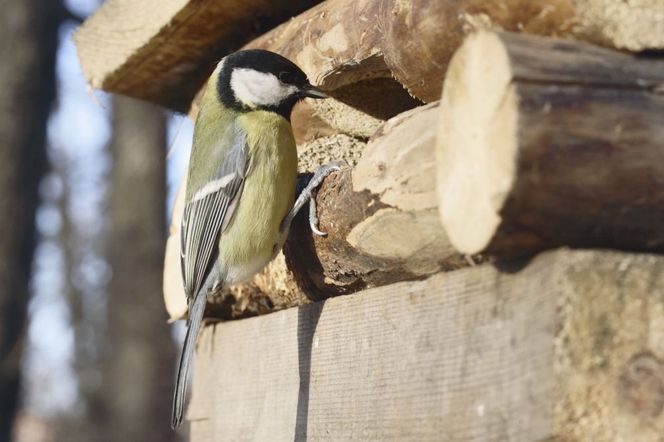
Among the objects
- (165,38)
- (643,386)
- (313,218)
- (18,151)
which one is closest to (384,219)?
(313,218)

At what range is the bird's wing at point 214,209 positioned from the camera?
7.36 ft

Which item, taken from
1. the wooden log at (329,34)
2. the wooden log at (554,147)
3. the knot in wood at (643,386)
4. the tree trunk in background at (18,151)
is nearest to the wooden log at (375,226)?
the wooden log at (329,34)

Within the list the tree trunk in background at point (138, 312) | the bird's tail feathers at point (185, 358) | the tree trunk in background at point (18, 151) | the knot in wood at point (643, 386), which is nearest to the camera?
the knot in wood at point (643, 386)

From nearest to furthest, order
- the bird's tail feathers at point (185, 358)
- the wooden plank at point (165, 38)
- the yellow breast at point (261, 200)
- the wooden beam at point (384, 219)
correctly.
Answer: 1. the wooden beam at point (384, 219)
2. the bird's tail feathers at point (185, 358)
3. the yellow breast at point (261, 200)
4. the wooden plank at point (165, 38)

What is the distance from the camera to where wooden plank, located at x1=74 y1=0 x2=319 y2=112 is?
2.43 m

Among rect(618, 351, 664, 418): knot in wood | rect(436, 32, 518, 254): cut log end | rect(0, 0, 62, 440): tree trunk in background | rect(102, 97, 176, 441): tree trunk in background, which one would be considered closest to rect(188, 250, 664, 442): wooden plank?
rect(618, 351, 664, 418): knot in wood

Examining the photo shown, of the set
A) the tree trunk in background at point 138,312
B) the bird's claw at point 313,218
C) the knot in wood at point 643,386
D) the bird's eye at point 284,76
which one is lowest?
the tree trunk in background at point 138,312

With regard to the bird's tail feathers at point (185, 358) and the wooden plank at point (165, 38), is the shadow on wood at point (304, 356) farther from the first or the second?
the wooden plank at point (165, 38)

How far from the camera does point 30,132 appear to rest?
4.78 m

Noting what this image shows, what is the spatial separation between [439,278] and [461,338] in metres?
0.15

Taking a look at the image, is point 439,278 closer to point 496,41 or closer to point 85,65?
point 496,41

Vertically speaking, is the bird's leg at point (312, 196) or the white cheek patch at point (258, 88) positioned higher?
the white cheek patch at point (258, 88)

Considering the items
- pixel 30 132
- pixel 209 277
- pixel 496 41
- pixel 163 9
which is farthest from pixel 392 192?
pixel 30 132

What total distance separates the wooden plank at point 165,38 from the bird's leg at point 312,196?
61 cm
